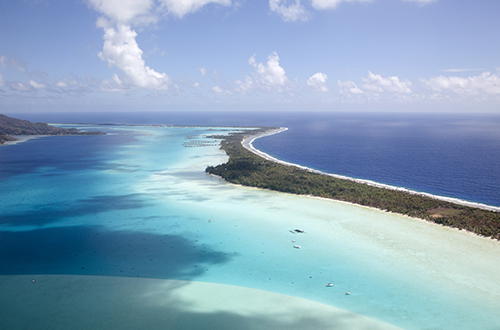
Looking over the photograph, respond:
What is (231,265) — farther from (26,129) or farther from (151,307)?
(26,129)

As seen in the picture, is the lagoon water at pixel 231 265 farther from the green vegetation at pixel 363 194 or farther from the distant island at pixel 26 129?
the distant island at pixel 26 129

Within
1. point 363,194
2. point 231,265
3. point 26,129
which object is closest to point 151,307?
point 231,265

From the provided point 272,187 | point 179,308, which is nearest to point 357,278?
point 179,308

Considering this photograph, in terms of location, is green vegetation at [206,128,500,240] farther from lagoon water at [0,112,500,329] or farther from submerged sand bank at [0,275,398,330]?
submerged sand bank at [0,275,398,330]

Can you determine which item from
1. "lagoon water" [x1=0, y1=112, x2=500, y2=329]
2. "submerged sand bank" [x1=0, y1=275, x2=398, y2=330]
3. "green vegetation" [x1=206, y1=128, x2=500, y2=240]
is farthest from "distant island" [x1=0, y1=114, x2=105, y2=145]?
"submerged sand bank" [x1=0, y1=275, x2=398, y2=330]

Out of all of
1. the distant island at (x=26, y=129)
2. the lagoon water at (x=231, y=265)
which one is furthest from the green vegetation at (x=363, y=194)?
Result: the distant island at (x=26, y=129)
